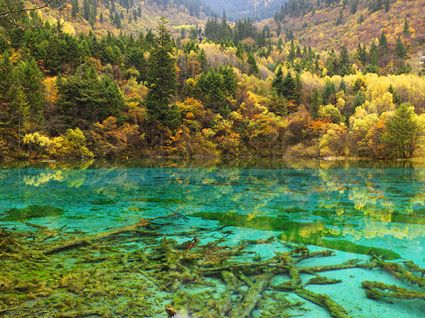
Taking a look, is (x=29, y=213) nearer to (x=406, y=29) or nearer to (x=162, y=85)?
(x=162, y=85)

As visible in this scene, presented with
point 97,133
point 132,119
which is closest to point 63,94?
point 97,133

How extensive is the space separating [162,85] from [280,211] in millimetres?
39619

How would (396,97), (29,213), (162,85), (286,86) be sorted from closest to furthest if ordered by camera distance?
1. (29,213)
2. (162,85)
3. (396,97)
4. (286,86)

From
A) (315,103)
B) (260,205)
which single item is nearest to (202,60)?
(315,103)

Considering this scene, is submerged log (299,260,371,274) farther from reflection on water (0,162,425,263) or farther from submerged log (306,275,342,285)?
reflection on water (0,162,425,263)

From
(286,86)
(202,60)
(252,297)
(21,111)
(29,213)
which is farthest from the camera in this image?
(202,60)

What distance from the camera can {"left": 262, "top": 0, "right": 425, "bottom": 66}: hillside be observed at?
413 ft

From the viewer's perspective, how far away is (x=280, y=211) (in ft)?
40.0

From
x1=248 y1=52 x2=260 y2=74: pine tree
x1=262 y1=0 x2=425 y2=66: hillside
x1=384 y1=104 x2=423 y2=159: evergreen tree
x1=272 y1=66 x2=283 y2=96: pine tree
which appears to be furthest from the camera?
x1=262 y1=0 x2=425 y2=66: hillside

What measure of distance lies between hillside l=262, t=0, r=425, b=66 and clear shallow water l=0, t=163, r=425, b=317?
110 meters

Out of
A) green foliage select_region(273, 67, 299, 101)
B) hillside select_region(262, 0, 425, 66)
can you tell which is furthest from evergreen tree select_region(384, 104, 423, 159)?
hillside select_region(262, 0, 425, 66)

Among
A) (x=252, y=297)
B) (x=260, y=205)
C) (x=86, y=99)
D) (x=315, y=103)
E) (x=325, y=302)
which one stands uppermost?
(x=86, y=99)

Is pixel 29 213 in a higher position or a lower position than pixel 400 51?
lower

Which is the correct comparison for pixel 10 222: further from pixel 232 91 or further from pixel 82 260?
pixel 232 91
